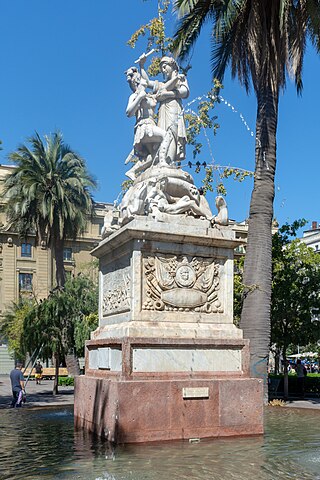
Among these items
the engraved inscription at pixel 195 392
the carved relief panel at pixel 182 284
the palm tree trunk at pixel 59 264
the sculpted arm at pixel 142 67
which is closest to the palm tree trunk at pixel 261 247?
the sculpted arm at pixel 142 67

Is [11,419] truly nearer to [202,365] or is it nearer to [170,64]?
[202,365]

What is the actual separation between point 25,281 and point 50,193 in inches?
1339

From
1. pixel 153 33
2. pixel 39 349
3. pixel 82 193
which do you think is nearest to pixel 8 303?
pixel 82 193

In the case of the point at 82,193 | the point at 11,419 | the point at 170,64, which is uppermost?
the point at 82,193

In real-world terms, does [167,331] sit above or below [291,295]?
below

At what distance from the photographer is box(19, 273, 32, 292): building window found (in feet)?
209

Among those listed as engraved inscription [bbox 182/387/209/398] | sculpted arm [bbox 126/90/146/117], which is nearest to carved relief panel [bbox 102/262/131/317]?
engraved inscription [bbox 182/387/209/398]

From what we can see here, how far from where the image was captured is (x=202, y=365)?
9.02 m

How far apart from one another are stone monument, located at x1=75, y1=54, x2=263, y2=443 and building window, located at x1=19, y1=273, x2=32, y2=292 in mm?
54495

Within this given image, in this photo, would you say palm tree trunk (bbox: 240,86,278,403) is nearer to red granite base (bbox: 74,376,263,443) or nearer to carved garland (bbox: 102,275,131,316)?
carved garland (bbox: 102,275,131,316)

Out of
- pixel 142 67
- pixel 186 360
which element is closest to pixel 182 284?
pixel 186 360

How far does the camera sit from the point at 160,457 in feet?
23.8

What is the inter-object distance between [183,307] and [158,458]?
255 centimetres

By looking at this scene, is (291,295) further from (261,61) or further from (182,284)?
(182,284)
